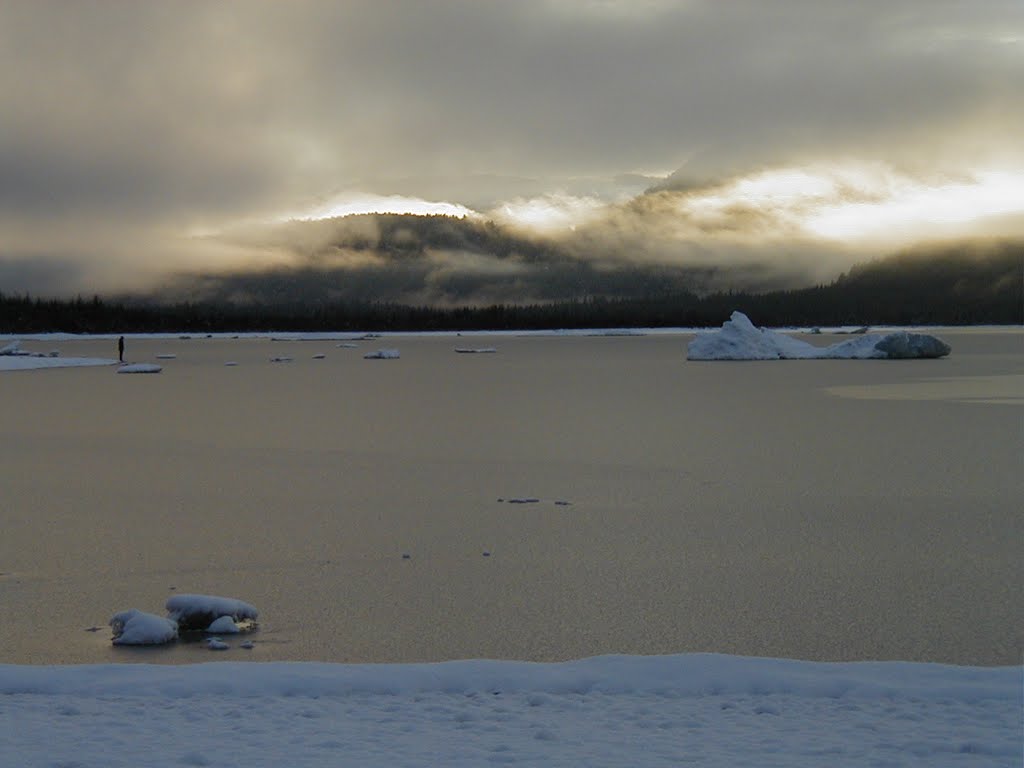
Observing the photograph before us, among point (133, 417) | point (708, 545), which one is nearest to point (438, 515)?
point (708, 545)

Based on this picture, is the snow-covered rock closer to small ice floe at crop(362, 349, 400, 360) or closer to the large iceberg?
the large iceberg

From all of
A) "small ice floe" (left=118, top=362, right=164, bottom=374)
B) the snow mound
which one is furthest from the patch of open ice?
the snow mound

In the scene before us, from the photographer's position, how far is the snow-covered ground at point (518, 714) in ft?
12.1

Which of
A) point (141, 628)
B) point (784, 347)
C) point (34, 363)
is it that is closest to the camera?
point (141, 628)

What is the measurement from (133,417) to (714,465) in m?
10.2

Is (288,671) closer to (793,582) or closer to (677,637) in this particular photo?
(677,637)

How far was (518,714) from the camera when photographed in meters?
4.13

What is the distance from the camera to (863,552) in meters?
6.91

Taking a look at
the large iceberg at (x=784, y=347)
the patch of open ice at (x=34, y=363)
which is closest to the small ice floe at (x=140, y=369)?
the patch of open ice at (x=34, y=363)

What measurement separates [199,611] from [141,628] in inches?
11.7

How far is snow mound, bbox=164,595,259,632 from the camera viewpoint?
5.36m

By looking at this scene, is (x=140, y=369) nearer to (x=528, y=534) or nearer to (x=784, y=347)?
(x=784, y=347)

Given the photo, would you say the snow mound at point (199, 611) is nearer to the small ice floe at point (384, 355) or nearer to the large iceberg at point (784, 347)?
the large iceberg at point (784, 347)

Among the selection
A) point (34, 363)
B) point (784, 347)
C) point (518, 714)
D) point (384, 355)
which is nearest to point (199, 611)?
point (518, 714)
